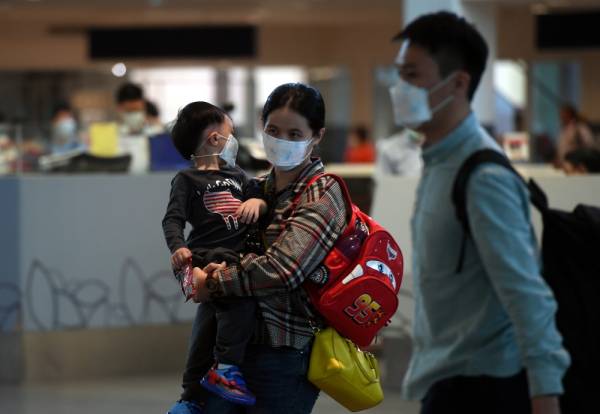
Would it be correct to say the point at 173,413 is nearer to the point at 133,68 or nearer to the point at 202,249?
the point at 202,249

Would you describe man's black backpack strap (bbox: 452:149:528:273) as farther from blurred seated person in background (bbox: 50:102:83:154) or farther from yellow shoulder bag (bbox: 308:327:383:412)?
blurred seated person in background (bbox: 50:102:83:154)

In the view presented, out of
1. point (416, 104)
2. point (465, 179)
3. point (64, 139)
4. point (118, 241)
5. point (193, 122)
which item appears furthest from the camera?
point (64, 139)

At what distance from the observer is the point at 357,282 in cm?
362

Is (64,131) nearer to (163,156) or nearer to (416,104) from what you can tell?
(163,156)

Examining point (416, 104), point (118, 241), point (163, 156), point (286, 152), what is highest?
point (416, 104)

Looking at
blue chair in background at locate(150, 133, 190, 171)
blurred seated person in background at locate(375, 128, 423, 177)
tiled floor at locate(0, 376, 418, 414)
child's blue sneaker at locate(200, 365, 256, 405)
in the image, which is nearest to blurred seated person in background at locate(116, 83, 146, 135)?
blue chair in background at locate(150, 133, 190, 171)

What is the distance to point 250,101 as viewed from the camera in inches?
952

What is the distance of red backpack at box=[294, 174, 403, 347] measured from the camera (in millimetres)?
3625

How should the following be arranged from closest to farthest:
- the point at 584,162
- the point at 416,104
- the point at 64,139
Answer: the point at 416,104
the point at 584,162
the point at 64,139

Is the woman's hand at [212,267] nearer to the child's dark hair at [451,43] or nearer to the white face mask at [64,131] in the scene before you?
the child's dark hair at [451,43]

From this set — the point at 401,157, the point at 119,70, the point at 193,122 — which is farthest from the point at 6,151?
the point at 119,70

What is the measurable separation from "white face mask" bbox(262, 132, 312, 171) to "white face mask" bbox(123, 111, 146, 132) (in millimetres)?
6527

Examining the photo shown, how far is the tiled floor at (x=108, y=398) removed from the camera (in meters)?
7.75

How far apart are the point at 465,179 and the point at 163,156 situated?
6.44 m
